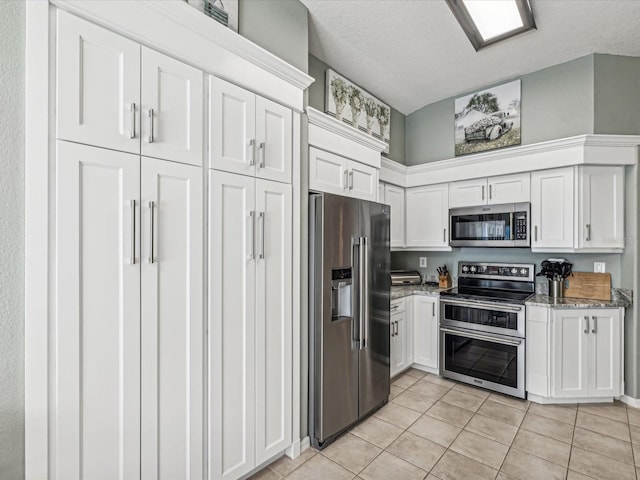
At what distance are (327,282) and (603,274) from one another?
273 centimetres

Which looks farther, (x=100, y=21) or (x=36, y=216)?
(x=100, y=21)

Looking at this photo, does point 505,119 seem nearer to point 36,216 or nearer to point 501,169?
point 501,169

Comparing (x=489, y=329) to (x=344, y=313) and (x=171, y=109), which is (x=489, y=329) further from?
(x=171, y=109)

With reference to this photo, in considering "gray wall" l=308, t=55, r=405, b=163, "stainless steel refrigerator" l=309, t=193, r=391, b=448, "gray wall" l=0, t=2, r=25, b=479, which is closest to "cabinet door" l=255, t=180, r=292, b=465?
"stainless steel refrigerator" l=309, t=193, r=391, b=448

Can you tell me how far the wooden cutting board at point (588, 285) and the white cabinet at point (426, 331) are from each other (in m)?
1.26

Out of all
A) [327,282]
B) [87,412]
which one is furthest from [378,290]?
[87,412]

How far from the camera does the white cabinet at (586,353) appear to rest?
280 centimetres

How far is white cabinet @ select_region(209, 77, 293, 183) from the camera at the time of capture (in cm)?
170

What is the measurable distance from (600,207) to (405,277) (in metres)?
1.98

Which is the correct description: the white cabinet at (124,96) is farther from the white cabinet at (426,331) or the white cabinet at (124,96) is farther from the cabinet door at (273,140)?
the white cabinet at (426,331)

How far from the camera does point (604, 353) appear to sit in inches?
111

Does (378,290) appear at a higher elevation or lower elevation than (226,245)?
lower

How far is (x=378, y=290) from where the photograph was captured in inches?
107

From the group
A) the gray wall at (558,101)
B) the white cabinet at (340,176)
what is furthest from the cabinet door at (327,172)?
the gray wall at (558,101)
